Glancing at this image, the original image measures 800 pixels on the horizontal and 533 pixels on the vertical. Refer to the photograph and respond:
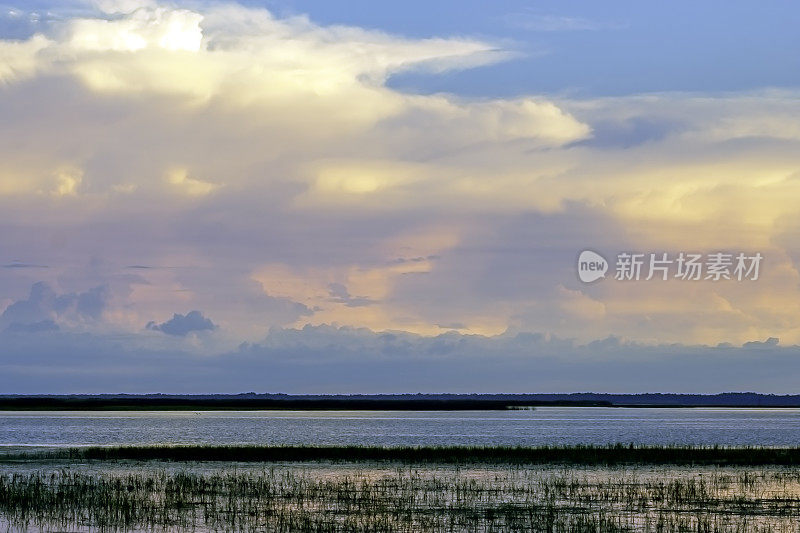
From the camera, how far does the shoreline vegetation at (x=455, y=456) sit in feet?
194

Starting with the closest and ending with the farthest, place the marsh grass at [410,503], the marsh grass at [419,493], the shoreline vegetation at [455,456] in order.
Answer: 1. the marsh grass at [410,503]
2. the marsh grass at [419,493]
3. the shoreline vegetation at [455,456]

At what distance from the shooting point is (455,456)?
61.4m

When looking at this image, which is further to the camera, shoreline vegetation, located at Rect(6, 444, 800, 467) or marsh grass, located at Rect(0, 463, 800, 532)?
shoreline vegetation, located at Rect(6, 444, 800, 467)

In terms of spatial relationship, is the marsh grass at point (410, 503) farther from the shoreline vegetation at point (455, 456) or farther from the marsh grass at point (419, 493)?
the shoreline vegetation at point (455, 456)

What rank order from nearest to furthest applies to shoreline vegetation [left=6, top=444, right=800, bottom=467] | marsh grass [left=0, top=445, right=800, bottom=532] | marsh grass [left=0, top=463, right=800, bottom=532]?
marsh grass [left=0, top=463, right=800, bottom=532]
marsh grass [left=0, top=445, right=800, bottom=532]
shoreline vegetation [left=6, top=444, right=800, bottom=467]

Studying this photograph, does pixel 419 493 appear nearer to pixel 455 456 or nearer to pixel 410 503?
pixel 410 503

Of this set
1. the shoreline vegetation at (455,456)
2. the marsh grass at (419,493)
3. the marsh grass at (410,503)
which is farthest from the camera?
the shoreline vegetation at (455,456)

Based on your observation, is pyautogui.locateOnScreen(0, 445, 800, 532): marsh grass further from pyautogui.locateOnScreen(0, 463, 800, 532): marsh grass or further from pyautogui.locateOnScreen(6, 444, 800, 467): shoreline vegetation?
pyautogui.locateOnScreen(6, 444, 800, 467): shoreline vegetation

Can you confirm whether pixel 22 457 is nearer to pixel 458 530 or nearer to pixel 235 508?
pixel 235 508

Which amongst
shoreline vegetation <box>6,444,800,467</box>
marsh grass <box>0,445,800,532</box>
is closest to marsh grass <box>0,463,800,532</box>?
marsh grass <box>0,445,800,532</box>

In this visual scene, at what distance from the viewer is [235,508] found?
36250 mm

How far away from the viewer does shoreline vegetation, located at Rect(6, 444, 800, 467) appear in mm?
59219

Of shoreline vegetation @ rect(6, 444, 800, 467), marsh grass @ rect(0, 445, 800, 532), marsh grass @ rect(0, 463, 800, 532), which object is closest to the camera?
marsh grass @ rect(0, 463, 800, 532)

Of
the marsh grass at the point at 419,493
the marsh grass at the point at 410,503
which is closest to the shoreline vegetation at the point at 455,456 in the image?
the marsh grass at the point at 419,493
